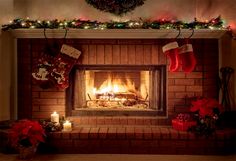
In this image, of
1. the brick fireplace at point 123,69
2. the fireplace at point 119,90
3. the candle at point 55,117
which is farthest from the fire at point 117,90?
the candle at point 55,117

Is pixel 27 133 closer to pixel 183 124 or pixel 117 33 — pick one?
pixel 117 33

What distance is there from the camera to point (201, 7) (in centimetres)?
380

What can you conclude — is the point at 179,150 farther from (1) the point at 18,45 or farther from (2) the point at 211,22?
(1) the point at 18,45

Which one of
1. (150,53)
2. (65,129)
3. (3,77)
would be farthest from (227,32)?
(3,77)

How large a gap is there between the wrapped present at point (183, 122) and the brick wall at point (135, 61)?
21 centimetres

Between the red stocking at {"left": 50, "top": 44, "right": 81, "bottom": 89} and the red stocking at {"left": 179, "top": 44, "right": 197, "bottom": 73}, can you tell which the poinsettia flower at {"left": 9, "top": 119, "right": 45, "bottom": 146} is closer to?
the red stocking at {"left": 50, "top": 44, "right": 81, "bottom": 89}

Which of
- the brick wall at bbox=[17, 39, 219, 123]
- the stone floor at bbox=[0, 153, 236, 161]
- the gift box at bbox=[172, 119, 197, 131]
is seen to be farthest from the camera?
the brick wall at bbox=[17, 39, 219, 123]

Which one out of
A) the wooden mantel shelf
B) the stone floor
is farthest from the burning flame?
the stone floor

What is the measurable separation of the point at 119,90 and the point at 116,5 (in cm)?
109

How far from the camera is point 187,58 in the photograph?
11.7 ft

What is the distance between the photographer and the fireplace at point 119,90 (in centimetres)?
385

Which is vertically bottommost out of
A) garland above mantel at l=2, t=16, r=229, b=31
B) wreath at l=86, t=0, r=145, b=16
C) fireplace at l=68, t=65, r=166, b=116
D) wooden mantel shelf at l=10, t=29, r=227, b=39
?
fireplace at l=68, t=65, r=166, b=116

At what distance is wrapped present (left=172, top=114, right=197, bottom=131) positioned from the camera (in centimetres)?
344

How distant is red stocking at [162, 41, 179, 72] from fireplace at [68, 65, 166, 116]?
220 millimetres
